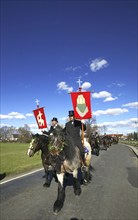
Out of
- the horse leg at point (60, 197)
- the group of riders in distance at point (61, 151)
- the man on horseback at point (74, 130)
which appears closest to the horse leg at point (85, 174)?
the group of riders in distance at point (61, 151)

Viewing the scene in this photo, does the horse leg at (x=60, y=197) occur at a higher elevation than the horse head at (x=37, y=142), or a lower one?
lower

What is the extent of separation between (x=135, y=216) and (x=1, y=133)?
183466 mm

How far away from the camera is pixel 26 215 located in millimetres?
7418

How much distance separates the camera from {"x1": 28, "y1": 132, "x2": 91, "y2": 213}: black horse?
312 cm

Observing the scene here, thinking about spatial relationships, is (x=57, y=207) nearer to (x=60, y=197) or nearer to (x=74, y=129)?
(x=60, y=197)

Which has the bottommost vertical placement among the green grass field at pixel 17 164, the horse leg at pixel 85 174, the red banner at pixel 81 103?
the green grass field at pixel 17 164

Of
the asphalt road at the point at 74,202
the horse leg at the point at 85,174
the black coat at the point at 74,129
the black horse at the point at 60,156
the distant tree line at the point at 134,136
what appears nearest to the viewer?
the black horse at the point at 60,156

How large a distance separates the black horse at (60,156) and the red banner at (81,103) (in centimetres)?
44

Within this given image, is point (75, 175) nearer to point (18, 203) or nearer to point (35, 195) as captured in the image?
point (18, 203)

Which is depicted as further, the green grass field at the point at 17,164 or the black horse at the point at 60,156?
the green grass field at the point at 17,164

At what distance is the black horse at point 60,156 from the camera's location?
3.12 m

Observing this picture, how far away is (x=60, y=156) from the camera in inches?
129

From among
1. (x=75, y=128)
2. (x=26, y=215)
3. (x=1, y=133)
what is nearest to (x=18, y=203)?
(x=26, y=215)

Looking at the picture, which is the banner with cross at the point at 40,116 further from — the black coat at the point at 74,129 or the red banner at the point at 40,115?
the black coat at the point at 74,129
